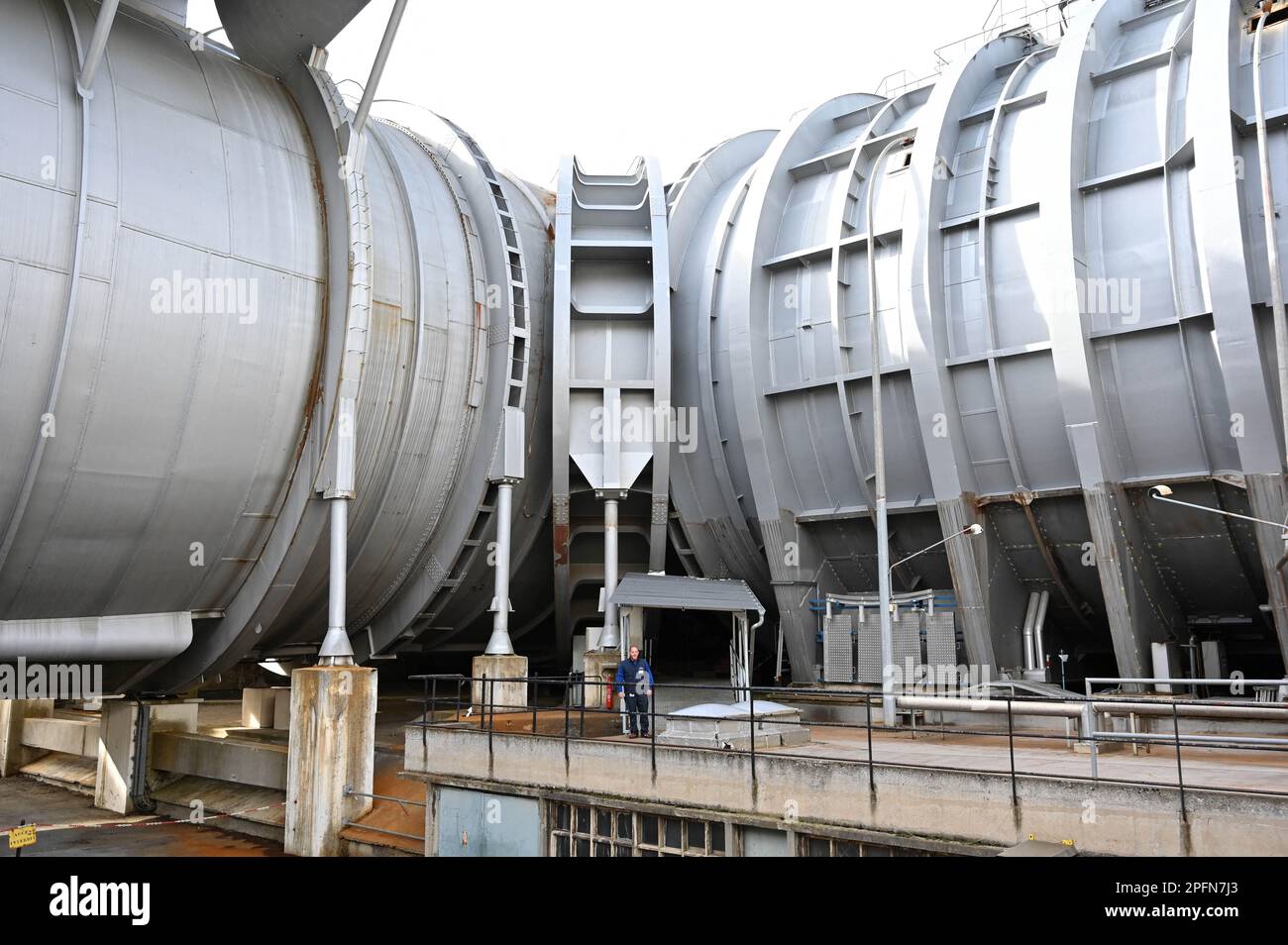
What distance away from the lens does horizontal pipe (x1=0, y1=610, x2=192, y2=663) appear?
48.0ft

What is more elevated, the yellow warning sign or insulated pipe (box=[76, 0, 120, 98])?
insulated pipe (box=[76, 0, 120, 98])

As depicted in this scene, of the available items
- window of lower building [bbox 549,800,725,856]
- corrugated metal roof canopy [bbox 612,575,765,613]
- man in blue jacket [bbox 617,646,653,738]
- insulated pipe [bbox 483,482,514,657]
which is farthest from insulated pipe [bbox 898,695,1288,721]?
insulated pipe [bbox 483,482,514,657]

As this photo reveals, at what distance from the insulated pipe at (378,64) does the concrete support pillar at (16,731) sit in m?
17.7

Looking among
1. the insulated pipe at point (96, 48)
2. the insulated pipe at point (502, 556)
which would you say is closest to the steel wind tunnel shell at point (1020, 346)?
the insulated pipe at point (502, 556)

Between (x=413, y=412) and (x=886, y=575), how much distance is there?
9.22m

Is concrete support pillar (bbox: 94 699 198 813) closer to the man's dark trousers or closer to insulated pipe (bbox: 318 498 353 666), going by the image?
insulated pipe (bbox: 318 498 353 666)

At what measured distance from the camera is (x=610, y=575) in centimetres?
2245

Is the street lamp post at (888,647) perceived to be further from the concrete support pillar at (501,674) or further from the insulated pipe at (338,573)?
the insulated pipe at (338,573)

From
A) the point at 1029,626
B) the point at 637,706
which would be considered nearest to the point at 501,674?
the point at 637,706

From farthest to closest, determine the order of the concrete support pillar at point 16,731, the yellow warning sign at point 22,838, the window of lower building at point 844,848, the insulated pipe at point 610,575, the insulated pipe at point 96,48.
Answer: the concrete support pillar at point 16,731 < the insulated pipe at point 610,575 < the insulated pipe at point 96,48 < the window of lower building at point 844,848 < the yellow warning sign at point 22,838

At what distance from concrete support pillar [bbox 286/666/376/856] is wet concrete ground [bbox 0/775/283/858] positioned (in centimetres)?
106

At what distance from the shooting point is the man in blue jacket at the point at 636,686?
1447cm

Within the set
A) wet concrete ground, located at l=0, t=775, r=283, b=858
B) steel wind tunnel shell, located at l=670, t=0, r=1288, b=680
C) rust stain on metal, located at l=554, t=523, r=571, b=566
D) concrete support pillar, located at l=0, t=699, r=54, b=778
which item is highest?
steel wind tunnel shell, located at l=670, t=0, r=1288, b=680

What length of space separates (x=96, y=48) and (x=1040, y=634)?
1856 centimetres
